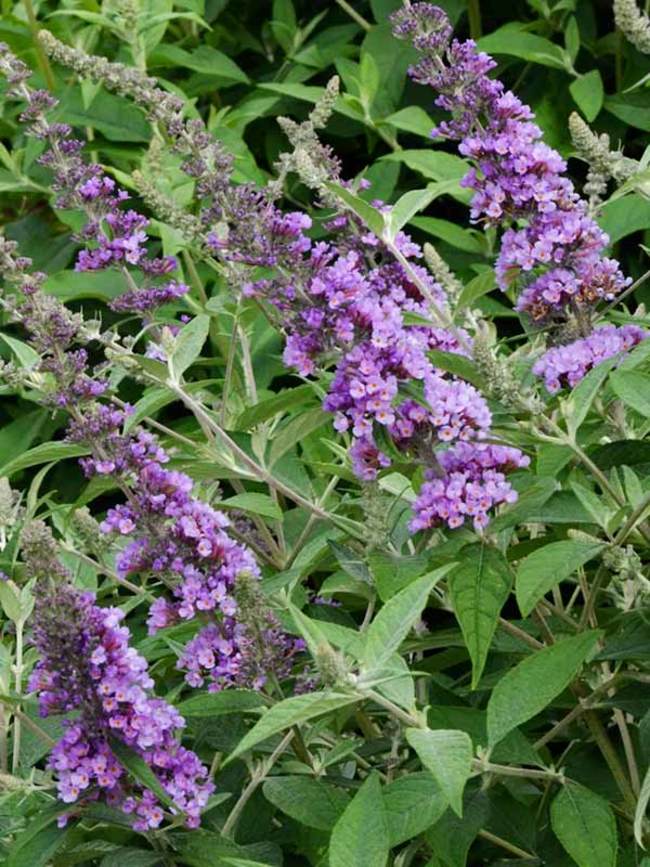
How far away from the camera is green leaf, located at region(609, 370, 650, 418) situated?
71.2 inches

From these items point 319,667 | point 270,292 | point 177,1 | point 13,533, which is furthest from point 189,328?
point 177,1

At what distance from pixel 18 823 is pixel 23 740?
0.23 metres

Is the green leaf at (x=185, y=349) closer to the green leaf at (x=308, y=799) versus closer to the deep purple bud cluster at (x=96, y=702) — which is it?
the deep purple bud cluster at (x=96, y=702)

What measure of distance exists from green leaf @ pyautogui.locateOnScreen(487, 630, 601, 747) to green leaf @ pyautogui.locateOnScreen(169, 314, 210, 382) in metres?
0.70

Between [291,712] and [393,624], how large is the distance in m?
0.15

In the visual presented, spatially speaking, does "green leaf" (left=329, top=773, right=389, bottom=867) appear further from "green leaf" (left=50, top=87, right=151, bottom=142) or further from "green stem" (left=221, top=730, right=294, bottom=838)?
"green leaf" (left=50, top=87, right=151, bottom=142)

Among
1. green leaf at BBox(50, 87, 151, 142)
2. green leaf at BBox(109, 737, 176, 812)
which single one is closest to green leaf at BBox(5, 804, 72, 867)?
green leaf at BBox(109, 737, 176, 812)

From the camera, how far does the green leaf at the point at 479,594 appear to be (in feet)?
5.66

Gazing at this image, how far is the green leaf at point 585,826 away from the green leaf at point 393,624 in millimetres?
336

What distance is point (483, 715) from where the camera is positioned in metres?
1.90

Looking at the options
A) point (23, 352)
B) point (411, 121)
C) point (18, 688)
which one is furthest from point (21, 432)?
point (18, 688)

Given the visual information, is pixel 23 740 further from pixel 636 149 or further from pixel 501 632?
pixel 636 149

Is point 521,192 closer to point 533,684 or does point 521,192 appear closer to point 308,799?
point 533,684

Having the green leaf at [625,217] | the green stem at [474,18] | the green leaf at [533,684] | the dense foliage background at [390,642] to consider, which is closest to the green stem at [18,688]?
the dense foliage background at [390,642]
